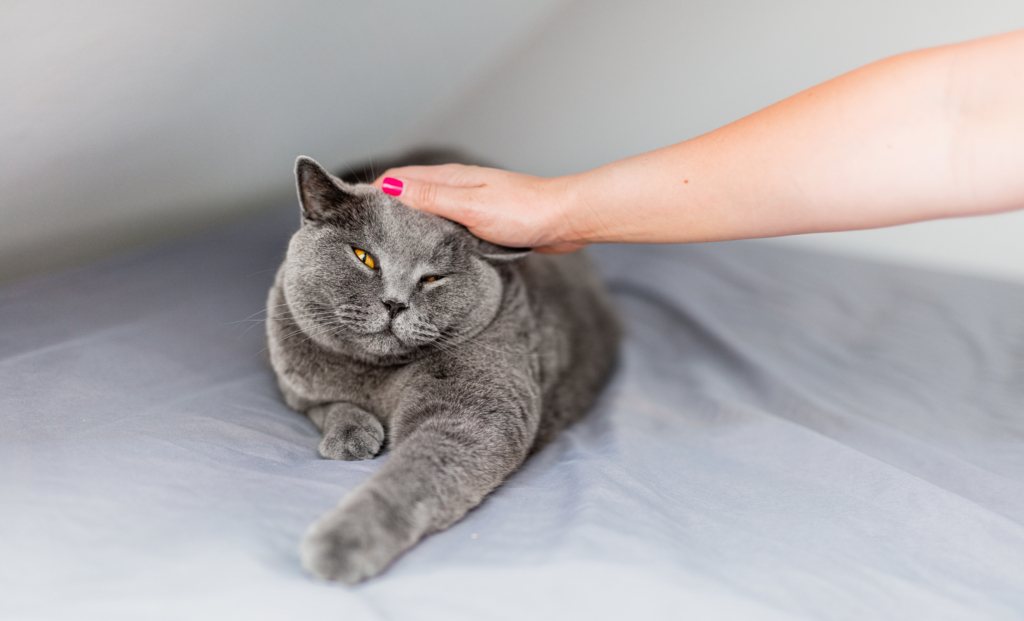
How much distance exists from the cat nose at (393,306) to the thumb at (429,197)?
0.20m

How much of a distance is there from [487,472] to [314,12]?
0.84 m

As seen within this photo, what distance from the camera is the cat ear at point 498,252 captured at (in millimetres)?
1166

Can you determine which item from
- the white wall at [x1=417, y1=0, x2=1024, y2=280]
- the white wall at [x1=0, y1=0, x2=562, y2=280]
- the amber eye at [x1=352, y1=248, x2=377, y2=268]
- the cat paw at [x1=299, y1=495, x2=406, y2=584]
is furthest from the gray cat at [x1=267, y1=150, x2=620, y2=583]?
the white wall at [x1=417, y1=0, x2=1024, y2=280]

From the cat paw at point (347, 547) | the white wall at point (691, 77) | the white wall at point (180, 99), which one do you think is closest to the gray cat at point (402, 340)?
the cat paw at point (347, 547)

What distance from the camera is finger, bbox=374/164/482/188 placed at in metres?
1.18

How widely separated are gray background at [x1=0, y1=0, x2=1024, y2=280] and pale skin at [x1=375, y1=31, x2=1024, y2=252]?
13.3 inches

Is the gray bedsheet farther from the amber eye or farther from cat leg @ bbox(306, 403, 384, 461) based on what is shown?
the amber eye

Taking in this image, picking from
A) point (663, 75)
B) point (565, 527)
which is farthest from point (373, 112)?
point (565, 527)

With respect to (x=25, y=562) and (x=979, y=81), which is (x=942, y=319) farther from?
(x=25, y=562)

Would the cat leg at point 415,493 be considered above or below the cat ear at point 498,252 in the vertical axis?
below

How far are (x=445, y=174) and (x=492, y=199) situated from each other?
116 millimetres

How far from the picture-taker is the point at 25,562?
0.66 m

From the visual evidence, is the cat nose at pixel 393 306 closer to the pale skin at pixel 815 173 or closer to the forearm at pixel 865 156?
the pale skin at pixel 815 173

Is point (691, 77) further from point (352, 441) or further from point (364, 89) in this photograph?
point (352, 441)
